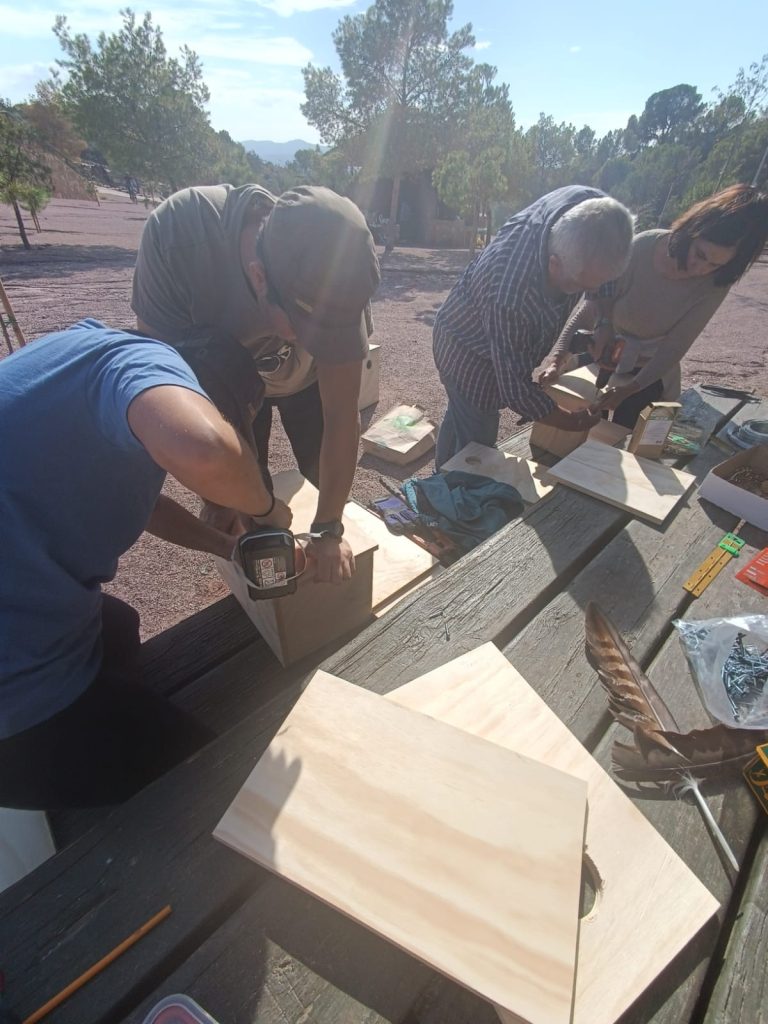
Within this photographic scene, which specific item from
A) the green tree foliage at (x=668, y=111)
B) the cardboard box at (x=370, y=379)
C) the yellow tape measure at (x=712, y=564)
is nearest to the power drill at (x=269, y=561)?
the yellow tape measure at (x=712, y=564)

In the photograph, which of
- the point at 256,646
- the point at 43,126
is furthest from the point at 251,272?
the point at 43,126

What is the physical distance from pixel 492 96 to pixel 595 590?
87.0 ft

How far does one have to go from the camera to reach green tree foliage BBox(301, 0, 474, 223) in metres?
17.4

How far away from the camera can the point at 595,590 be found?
1363mm

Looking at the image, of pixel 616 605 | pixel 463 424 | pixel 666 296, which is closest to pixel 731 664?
pixel 616 605

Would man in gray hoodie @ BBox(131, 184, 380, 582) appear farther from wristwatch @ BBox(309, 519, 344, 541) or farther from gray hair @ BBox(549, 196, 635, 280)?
gray hair @ BBox(549, 196, 635, 280)

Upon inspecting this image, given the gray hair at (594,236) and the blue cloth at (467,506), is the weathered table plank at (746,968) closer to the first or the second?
the blue cloth at (467,506)

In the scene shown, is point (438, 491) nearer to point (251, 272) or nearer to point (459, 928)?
point (251, 272)

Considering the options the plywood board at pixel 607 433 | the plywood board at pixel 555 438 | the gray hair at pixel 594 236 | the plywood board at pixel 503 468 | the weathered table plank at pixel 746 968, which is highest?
the gray hair at pixel 594 236

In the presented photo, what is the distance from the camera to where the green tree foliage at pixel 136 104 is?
588 inches

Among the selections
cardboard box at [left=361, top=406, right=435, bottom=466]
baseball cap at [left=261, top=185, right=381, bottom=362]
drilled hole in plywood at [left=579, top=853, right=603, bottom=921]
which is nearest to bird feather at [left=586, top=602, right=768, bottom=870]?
drilled hole in plywood at [left=579, top=853, right=603, bottom=921]

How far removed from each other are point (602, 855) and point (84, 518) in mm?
1105

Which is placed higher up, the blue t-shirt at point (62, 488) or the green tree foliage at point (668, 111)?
the green tree foliage at point (668, 111)

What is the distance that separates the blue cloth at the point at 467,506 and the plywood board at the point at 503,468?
0.10 m
